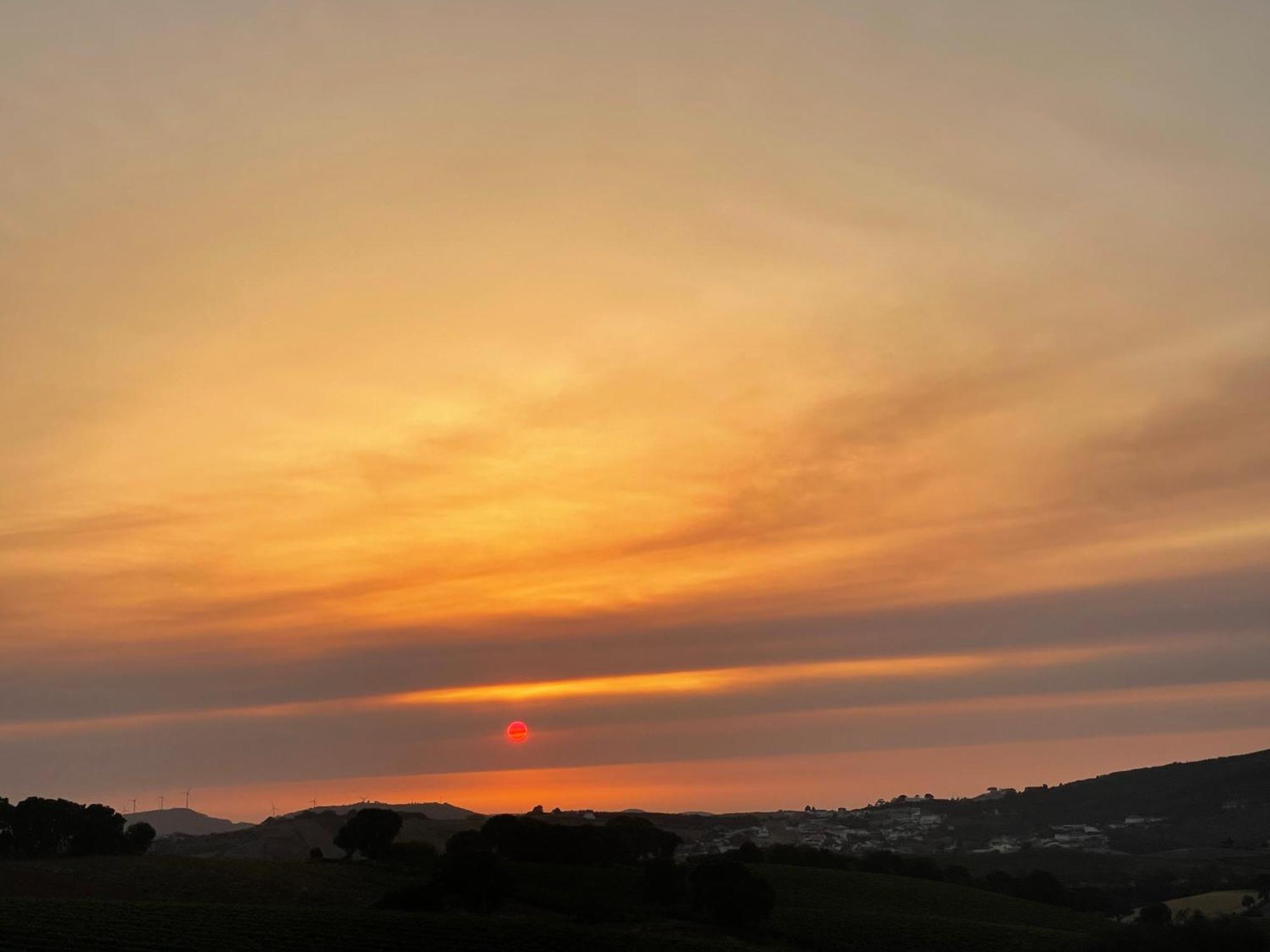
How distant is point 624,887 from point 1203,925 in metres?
62.4

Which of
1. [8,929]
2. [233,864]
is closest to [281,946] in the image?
[8,929]

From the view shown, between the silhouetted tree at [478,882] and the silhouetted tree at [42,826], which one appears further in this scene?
the silhouetted tree at [42,826]

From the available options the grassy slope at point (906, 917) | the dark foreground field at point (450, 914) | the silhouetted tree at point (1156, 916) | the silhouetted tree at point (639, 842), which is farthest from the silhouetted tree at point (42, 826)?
the silhouetted tree at point (1156, 916)

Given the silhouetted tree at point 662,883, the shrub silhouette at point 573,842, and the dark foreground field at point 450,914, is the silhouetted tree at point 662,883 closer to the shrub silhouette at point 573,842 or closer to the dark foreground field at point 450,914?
the dark foreground field at point 450,914

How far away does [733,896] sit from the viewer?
12088 cm

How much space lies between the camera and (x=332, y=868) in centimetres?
13412

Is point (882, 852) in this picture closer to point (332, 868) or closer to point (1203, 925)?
point (1203, 925)

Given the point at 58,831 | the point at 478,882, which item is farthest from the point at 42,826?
the point at 478,882

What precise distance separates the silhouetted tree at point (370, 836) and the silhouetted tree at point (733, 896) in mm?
44839

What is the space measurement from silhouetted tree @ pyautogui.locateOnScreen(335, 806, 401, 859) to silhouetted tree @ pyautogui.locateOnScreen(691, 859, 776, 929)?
44.8m

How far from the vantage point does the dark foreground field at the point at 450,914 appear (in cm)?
8862

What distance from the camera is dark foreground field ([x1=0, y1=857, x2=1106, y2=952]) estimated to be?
3489 inches

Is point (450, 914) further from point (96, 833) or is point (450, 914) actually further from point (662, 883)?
point (96, 833)

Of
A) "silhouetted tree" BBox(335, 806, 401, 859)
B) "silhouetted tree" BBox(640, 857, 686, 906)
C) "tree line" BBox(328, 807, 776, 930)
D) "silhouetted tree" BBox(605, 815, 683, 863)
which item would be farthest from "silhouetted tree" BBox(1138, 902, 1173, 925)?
"silhouetted tree" BBox(335, 806, 401, 859)
